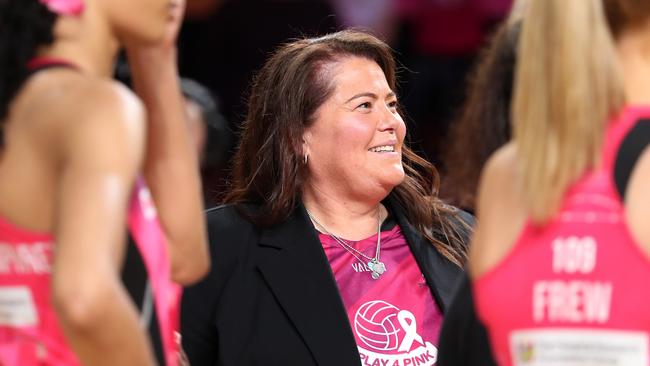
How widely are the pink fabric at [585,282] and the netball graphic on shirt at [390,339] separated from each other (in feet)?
4.29

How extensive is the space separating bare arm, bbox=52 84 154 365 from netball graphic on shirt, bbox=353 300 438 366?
1.41 m

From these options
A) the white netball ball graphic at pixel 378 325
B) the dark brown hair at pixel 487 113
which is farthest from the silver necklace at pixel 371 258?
the dark brown hair at pixel 487 113

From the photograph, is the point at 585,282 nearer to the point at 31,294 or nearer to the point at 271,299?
the point at 31,294

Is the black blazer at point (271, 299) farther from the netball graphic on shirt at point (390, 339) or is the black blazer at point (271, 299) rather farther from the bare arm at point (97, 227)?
the bare arm at point (97, 227)

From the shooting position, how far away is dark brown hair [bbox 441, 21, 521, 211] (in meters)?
3.87

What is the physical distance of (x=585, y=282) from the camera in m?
2.19

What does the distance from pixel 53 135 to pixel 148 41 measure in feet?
1.02

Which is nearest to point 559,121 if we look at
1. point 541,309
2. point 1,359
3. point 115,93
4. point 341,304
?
point 541,309

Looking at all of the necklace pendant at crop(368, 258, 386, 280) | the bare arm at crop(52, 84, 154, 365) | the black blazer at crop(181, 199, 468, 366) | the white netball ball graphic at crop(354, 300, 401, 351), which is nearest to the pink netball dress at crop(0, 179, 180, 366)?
the bare arm at crop(52, 84, 154, 365)

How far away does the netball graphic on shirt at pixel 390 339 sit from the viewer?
3523mm

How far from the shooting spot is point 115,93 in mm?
2195

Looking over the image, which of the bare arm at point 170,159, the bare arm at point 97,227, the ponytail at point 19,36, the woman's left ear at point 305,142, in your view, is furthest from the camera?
the woman's left ear at point 305,142

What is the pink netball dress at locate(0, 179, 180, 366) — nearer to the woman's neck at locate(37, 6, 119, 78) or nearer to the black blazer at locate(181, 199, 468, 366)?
the woman's neck at locate(37, 6, 119, 78)

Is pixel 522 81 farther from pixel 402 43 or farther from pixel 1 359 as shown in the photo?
pixel 402 43
